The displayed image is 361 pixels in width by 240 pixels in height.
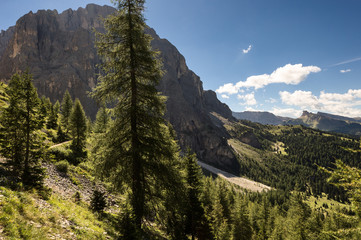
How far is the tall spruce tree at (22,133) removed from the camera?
1010 centimetres

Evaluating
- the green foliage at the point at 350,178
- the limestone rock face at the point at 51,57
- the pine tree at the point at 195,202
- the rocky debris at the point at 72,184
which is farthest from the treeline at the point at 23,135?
the limestone rock face at the point at 51,57

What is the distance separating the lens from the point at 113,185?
958 cm

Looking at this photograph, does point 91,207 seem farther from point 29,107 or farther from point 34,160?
→ point 29,107

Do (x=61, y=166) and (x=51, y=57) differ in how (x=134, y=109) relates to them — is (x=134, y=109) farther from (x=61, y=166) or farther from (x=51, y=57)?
(x=51, y=57)

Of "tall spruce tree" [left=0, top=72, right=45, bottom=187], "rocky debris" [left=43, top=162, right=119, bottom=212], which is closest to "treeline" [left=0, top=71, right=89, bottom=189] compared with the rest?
"tall spruce tree" [left=0, top=72, right=45, bottom=187]

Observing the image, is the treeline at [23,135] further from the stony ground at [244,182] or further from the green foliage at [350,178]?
the stony ground at [244,182]

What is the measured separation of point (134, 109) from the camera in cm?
934

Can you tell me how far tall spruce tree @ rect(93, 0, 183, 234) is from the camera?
9.37m

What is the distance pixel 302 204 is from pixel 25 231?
35864 mm

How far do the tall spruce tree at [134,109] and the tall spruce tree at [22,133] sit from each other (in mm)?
5445

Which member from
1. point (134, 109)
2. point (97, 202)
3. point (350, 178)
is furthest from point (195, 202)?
point (350, 178)

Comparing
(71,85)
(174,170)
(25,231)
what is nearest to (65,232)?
(25,231)

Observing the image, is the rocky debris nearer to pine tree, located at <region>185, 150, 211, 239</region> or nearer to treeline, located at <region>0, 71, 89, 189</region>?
treeline, located at <region>0, 71, 89, 189</region>

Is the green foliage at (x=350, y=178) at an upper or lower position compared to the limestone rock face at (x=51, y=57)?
lower
